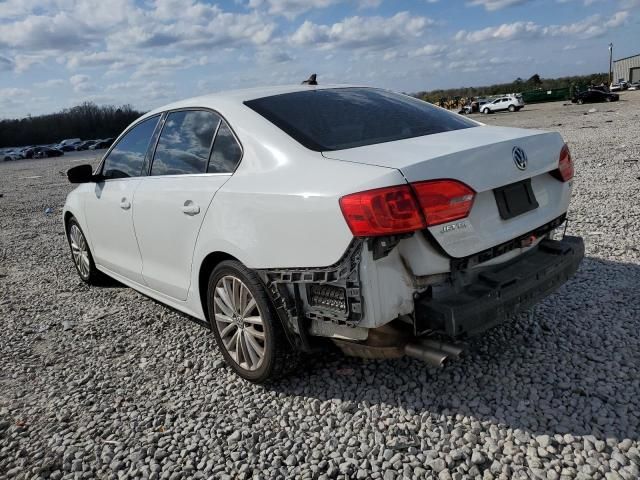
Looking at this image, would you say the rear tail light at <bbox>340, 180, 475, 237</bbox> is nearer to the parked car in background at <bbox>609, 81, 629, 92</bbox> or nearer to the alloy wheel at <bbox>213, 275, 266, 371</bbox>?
the alloy wheel at <bbox>213, 275, 266, 371</bbox>

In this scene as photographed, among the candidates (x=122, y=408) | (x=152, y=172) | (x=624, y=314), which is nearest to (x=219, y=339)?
(x=122, y=408)

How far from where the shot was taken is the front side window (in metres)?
4.11

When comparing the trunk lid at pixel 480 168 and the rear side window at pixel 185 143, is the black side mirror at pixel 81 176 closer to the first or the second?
the rear side window at pixel 185 143

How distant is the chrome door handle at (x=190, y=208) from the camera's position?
3223 mm

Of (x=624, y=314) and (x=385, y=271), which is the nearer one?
(x=385, y=271)

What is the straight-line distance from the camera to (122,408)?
10.4ft

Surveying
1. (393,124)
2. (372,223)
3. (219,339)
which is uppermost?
(393,124)

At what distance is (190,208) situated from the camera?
328 centimetres

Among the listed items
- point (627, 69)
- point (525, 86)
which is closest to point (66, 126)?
point (525, 86)

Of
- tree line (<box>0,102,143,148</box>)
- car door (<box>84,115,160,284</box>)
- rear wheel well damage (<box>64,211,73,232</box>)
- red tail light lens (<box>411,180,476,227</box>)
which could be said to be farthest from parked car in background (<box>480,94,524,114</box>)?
tree line (<box>0,102,143,148</box>)

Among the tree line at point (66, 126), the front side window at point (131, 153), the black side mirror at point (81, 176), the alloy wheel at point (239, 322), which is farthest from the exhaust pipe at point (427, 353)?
the tree line at point (66, 126)

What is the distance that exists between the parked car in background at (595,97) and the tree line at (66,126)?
70.3 metres

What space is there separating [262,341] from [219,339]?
43 centimetres

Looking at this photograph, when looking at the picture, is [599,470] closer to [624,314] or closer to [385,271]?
[385,271]
